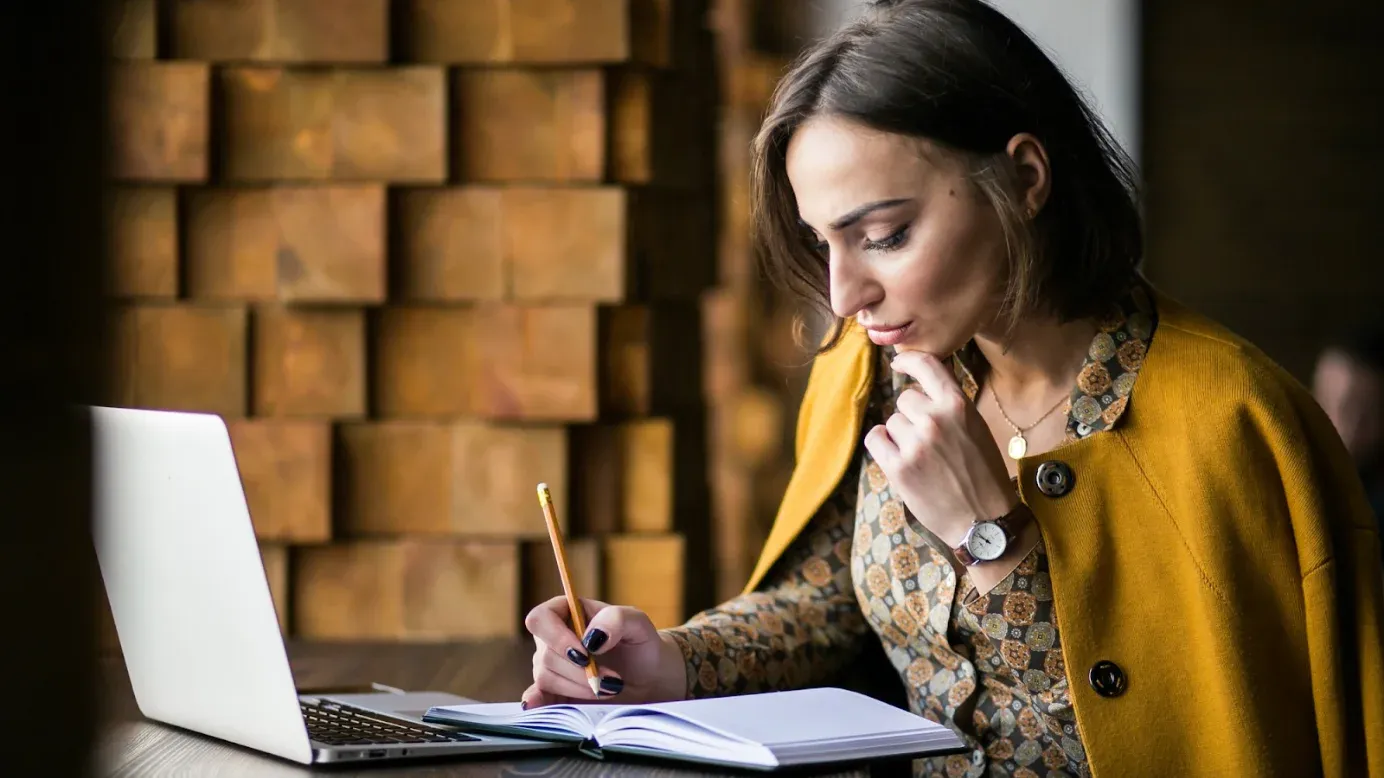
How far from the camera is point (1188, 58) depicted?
16.5 ft

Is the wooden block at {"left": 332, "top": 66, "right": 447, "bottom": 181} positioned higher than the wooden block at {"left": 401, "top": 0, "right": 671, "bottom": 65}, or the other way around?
the wooden block at {"left": 401, "top": 0, "right": 671, "bottom": 65}

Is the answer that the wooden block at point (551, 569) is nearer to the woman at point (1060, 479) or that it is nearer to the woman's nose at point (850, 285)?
the woman at point (1060, 479)

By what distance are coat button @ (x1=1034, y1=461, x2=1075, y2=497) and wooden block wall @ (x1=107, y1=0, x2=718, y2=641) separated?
2.59 feet

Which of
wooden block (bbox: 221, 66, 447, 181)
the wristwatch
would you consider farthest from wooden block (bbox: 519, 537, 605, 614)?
the wristwatch

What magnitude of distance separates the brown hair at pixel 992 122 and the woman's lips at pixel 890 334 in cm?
11

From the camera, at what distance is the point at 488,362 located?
2.12 m

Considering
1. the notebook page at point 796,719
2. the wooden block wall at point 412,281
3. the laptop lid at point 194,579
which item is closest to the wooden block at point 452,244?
the wooden block wall at point 412,281

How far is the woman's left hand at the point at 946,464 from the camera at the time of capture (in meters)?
1.43

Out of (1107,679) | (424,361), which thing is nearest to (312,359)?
(424,361)

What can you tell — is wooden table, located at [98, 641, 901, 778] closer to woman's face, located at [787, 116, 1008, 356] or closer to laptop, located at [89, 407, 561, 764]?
laptop, located at [89, 407, 561, 764]

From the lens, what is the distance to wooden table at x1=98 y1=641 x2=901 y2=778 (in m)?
1.18

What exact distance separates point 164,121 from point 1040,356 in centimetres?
128

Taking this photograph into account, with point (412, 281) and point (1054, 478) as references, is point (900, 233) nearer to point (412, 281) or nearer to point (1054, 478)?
point (1054, 478)

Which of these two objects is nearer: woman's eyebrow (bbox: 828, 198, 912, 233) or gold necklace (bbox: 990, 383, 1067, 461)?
woman's eyebrow (bbox: 828, 198, 912, 233)
